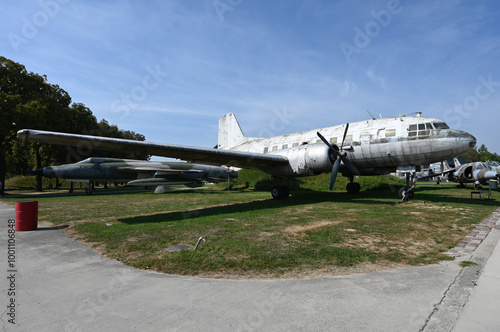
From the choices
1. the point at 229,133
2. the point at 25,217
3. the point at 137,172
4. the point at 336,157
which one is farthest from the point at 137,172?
the point at 336,157

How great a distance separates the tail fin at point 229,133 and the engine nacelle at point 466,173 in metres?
21.8

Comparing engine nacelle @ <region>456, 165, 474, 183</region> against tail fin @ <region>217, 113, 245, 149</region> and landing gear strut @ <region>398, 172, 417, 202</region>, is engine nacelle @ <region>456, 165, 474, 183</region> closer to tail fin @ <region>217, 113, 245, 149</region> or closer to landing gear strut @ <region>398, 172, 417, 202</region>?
landing gear strut @ <region>398, 172, 417, 202</region>

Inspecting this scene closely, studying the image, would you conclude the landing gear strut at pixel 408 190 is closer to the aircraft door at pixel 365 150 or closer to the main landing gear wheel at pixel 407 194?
the main landing gear wheel at pixel 407 194

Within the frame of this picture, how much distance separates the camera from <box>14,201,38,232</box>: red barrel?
30.1ft

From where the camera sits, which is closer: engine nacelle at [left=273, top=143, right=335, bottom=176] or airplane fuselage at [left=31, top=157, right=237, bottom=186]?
engine nacelle at [left=273, top=143, right=335, bottom=176]

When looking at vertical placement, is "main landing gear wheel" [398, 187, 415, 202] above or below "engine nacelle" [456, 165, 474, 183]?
below

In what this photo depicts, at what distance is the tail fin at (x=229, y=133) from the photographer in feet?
93.7

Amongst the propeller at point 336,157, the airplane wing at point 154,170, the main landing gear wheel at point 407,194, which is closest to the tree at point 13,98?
the airplane wing at point 154,170

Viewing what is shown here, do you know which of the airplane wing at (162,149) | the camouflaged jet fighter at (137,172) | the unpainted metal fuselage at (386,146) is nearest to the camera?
the airplane wing at (162,149)

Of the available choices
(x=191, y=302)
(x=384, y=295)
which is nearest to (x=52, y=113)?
(x=191, y=302)

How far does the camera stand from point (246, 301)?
3.88 meters

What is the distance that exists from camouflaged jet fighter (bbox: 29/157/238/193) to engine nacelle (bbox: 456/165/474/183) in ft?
76.5

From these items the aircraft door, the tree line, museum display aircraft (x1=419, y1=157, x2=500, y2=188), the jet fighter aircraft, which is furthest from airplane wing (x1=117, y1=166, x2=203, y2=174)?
the jet fighter aircraft

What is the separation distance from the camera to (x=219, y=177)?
2941 cm
